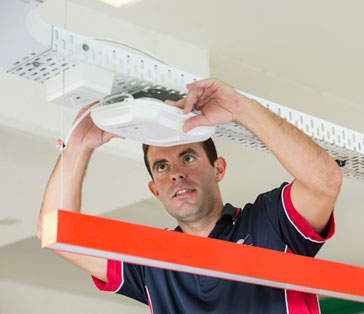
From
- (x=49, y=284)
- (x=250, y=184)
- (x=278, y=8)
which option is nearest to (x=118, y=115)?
(x=278, y=8)

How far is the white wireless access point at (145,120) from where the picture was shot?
58.1 inches

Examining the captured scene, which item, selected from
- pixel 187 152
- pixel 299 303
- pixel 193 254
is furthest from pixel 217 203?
pixel 193 254

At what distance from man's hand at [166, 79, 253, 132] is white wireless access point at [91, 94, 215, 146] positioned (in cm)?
2

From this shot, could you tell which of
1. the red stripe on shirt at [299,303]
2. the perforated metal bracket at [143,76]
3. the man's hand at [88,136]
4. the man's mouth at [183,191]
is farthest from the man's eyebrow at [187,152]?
the red stripe on shirt at [299,303]

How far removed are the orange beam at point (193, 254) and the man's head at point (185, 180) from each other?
0.57 meters

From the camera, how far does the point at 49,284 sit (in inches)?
265

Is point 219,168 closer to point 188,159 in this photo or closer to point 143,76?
point 188,159

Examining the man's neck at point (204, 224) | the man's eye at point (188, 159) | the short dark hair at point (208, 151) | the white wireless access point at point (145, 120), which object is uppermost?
the short dark hair at point (208, 151)

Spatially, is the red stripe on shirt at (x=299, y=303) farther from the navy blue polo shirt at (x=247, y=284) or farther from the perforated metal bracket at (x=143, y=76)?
the perforated metal bracket at (x=143, y=76)

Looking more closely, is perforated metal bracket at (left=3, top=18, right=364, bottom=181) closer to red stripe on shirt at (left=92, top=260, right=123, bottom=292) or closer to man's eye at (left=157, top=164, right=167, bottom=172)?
man's eye at (left=157, top=164, right=167, bottom=172)

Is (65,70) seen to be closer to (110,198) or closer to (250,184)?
(110,198)

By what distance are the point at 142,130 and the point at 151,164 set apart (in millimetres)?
633

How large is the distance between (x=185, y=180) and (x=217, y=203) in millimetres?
136

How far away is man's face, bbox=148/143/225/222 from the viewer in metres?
2.05
